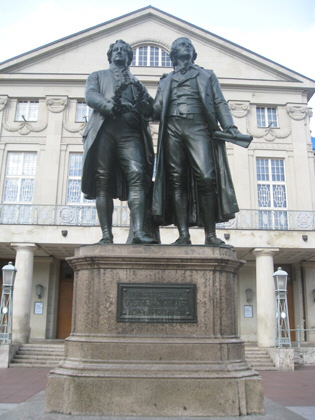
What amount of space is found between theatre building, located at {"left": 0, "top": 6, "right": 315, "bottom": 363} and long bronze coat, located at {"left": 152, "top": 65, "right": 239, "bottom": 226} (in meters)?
14.0

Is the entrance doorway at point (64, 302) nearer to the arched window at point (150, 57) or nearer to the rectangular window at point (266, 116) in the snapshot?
the arched window at point (150, 57)

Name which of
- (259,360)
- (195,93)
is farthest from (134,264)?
(259,360)

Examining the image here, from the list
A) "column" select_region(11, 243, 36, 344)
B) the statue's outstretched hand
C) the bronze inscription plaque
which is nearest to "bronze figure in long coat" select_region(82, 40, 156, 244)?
the bronze inscription plaque

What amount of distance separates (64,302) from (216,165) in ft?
62.1

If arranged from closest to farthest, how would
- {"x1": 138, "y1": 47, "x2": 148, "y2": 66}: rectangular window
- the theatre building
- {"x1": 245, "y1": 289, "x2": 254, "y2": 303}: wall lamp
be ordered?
the theatre building < {"x1": 245, "y1": 289, "x2": 254, "y2": 303}: wall lamp < {"x1": 138, "y1": 47, "x2": 148, "y2": 66}: rectangular window

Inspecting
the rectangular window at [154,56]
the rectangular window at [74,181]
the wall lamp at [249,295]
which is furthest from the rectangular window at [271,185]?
the rectangular window at [74,181]

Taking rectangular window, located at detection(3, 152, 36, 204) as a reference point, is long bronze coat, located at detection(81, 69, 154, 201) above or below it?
below

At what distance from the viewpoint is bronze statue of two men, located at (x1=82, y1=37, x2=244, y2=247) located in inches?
198

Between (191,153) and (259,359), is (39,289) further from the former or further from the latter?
(191,153)

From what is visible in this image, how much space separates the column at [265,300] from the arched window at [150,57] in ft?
40.4

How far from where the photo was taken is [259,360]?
16.1 meters

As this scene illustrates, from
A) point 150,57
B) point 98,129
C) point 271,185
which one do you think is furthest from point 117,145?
point 150,57

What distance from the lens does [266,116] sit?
2469 centimetres

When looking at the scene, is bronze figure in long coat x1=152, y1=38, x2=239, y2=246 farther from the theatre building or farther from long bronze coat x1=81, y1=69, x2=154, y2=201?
the theatre building
